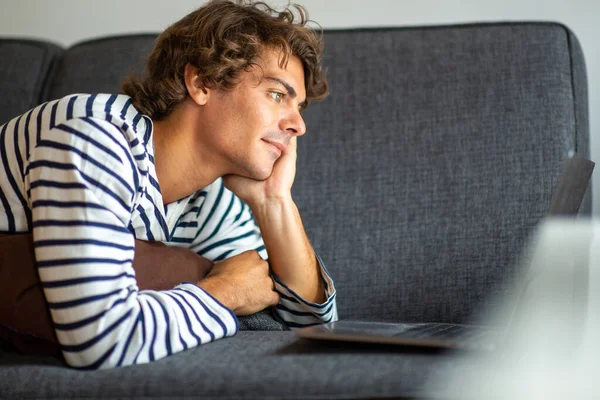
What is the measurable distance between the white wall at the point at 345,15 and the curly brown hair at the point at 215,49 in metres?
0.51

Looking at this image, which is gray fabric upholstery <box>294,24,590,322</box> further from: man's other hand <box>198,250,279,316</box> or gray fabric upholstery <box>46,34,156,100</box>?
gray fabric upholstery <box>46,34,156,100</box>

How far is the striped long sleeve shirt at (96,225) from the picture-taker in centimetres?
105

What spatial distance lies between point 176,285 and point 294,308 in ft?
0.94

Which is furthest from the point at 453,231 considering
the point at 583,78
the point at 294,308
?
the point at 583,78

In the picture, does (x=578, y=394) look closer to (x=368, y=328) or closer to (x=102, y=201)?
(x=368, y=328)

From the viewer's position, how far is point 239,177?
1518 mm

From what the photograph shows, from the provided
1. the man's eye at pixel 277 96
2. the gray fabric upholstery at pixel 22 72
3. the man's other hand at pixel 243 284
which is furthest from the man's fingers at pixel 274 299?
the gray fabric upholstery at pixel 22 72

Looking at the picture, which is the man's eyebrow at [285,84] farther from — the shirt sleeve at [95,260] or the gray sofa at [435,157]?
the shirt sleeve at [95,260]

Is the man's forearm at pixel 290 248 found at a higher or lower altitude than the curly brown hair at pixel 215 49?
lower

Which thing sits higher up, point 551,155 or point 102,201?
point 551,155

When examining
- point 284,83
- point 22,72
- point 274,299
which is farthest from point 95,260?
point 22,72

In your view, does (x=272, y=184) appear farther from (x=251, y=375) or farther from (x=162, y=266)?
(x=251, y=375)

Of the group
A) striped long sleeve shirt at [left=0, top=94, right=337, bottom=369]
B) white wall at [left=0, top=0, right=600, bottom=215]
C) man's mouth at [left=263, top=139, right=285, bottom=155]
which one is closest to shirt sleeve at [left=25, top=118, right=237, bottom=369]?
striped long sleeve shirt at [left=0, top=94, right=337, bottom=369]

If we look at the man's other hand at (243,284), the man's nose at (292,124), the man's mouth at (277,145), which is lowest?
the man's other hand at (243,284)
